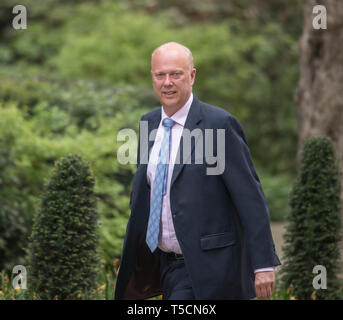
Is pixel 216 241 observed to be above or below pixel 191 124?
below

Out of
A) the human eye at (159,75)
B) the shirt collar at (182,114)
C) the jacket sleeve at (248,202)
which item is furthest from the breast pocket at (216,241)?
the human eye at (159,75)

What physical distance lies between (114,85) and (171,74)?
693 centimetres

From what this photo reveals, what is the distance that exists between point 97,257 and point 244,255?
196 centimetres

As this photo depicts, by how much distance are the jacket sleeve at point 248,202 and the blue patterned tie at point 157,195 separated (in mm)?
369

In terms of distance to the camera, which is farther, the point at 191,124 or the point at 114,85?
the point at 114,85

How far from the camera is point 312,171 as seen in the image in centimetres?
550

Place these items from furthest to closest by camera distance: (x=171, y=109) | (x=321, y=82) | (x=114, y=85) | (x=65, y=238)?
(x=114, y=85), (x=321, y=82), (x=65, y=238), (x=171, y=109)

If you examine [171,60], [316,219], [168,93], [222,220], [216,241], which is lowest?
[216,241]

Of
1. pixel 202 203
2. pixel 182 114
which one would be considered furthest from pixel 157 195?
pixel 182 114

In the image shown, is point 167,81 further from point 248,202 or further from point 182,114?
point 248,202

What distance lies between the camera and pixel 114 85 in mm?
10188

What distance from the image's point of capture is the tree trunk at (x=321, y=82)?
8250 mm

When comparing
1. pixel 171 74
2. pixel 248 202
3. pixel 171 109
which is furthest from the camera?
pixel 171 109

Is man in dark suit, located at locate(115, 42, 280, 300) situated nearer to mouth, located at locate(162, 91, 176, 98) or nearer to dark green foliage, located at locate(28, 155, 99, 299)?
mouth, located at locate(162, 91, 176, 98)
